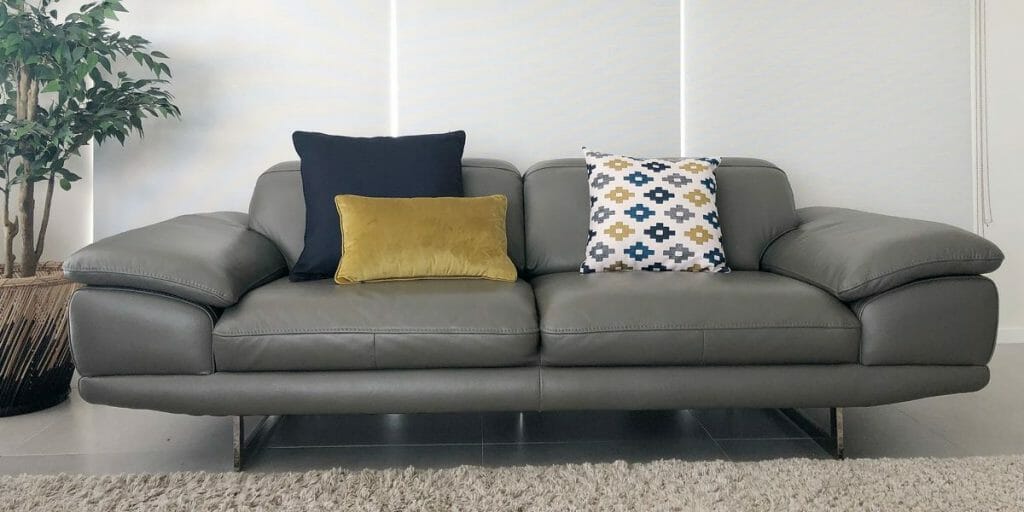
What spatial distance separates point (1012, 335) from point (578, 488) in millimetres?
2692

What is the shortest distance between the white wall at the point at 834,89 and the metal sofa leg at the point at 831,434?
4.49 feet

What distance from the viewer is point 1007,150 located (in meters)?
3.39

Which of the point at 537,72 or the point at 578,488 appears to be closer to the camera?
the point at 578,488

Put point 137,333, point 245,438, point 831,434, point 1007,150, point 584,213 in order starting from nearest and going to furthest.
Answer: point 137,333, point 831,434, point 245,438, point 584,213, point 1007,150

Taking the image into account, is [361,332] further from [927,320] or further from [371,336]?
[927,320]

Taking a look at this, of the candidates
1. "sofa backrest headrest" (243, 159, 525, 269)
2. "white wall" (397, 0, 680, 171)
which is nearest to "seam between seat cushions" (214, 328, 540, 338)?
"sofa backrest headrest" (243, 159, 525, 269)

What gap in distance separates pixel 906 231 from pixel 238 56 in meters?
2.64

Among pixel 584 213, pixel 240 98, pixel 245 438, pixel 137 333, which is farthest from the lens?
pixel 240 98

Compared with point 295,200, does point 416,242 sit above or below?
below

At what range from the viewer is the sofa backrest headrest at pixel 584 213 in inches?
107

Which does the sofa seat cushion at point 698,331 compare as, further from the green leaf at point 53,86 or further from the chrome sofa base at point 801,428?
the green leaf at point 53,86

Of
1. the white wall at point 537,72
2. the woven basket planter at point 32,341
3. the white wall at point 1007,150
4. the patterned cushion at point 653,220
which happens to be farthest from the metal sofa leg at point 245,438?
the white wall at point 1007,150

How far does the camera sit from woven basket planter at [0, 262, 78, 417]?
246cm

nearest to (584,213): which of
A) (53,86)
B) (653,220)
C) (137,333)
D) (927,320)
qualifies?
(653,220)
